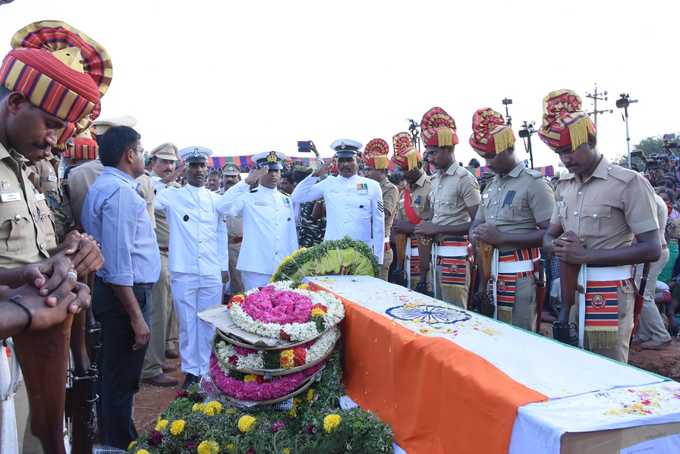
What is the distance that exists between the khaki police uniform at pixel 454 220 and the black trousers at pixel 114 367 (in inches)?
126

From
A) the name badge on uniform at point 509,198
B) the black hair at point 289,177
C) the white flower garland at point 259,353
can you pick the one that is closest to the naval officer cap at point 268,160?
the name badge on uniform at point 509,198

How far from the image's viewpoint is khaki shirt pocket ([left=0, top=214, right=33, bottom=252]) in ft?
6.73

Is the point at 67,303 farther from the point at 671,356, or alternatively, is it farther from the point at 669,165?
the point at 669,165

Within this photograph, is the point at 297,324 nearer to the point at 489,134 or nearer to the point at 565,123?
the point at 565,123

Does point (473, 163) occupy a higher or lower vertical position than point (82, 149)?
lower

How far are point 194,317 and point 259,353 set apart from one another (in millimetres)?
2570

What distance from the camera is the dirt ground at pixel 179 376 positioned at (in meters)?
4.82

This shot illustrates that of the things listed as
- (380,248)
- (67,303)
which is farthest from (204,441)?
(380,248)

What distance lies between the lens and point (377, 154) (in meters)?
8.46

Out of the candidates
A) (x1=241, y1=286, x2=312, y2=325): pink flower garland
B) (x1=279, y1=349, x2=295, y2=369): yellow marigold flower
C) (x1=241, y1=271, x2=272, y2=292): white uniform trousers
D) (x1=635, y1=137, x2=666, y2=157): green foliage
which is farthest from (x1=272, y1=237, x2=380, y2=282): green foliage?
(x1=635, y1=137, x2=666, y2=157): green foliage

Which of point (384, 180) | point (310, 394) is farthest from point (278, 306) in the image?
point (384, 180)

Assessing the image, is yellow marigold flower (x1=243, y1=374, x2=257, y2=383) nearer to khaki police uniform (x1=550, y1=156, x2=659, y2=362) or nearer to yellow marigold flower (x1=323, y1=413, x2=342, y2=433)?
yellow marigold flower (x1=323, y1=413, x2=342, y2=433)

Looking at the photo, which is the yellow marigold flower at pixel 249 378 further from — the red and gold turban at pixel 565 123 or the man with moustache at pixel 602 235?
the red and gold turban at pixel 565 123

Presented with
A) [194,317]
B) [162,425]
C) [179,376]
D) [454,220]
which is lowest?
[179,376]
